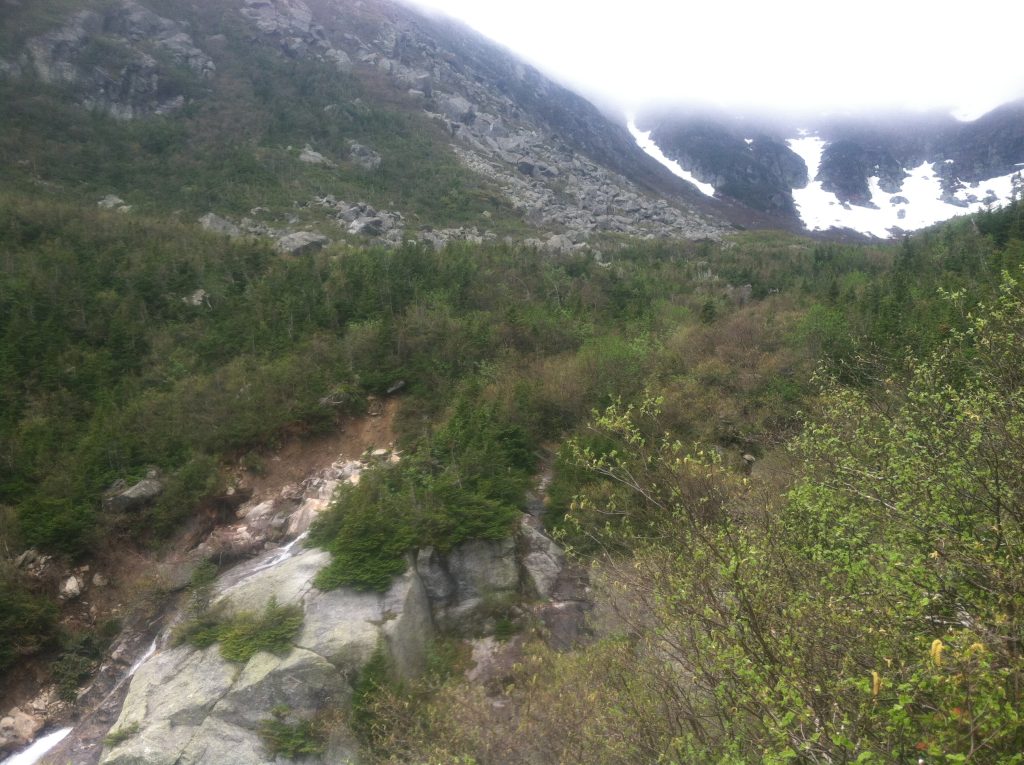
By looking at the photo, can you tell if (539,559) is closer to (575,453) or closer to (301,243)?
(575,453)

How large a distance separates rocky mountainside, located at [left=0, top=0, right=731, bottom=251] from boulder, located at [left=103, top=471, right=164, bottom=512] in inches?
1256

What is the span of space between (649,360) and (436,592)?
13.1 meters

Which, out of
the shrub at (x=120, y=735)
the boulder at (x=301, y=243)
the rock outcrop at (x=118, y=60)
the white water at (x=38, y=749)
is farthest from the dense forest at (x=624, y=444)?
the rock outcrop at (x=118, y=60)

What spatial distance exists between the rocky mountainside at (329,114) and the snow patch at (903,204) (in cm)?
3513

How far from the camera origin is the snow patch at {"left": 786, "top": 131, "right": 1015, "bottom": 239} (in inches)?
4629

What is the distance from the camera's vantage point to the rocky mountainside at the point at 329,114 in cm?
5678

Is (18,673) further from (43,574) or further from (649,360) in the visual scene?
(649,360)

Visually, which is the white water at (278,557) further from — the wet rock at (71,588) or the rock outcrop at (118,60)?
the rock outcrop at (118,60)

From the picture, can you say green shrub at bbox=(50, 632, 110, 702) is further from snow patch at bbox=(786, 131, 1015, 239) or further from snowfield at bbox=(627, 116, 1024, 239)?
snow patch at bbox=(786, 131, 1015, 239)

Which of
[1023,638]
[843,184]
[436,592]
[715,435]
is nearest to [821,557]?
[1023,638]

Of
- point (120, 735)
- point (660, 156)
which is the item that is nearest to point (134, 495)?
point (120, 735)

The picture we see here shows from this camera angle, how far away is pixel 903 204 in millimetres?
129625

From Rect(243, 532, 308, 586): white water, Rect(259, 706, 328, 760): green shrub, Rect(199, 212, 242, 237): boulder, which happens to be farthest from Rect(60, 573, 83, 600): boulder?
Rect(199, 212, 242, 237): boulder

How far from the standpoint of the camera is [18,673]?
13680 millimetres
